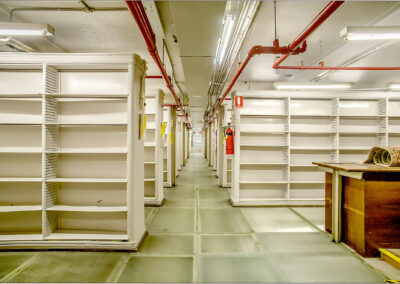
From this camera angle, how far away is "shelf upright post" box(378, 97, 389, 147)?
4.39 metres

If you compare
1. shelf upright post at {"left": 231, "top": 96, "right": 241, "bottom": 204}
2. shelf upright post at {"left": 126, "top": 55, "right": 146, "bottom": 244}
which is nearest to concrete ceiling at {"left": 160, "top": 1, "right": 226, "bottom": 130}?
shelf upright post at {"left": 126, "top": 55, "right": 146, "bottom": 244}

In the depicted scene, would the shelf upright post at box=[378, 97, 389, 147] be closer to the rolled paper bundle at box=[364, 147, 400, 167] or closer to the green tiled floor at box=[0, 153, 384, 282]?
the rolled paper bundle at box=[364, 147, 400, 167]

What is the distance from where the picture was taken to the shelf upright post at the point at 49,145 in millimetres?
2615

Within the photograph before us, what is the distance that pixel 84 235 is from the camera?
268 cm

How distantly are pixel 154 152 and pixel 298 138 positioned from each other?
3434mm

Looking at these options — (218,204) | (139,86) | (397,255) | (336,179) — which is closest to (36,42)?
(139,86)

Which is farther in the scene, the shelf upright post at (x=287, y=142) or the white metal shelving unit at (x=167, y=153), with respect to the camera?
the white metal shelving unit at (x=167, y=153)

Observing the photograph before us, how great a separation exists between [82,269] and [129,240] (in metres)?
0.56

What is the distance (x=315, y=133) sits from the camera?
4.64 meters

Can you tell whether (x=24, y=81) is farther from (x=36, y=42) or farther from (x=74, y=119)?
(x=36, y=42)

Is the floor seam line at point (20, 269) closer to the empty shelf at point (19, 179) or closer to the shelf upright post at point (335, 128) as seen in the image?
the empty shelf at point (19, 179)

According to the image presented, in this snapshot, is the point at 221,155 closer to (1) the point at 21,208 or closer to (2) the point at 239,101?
(2) the point at 239,101

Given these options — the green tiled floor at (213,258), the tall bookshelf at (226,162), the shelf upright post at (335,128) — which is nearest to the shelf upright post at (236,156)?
the green tiled floor at (213,258)

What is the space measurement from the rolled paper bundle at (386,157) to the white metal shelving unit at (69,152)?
3367 millimetres
